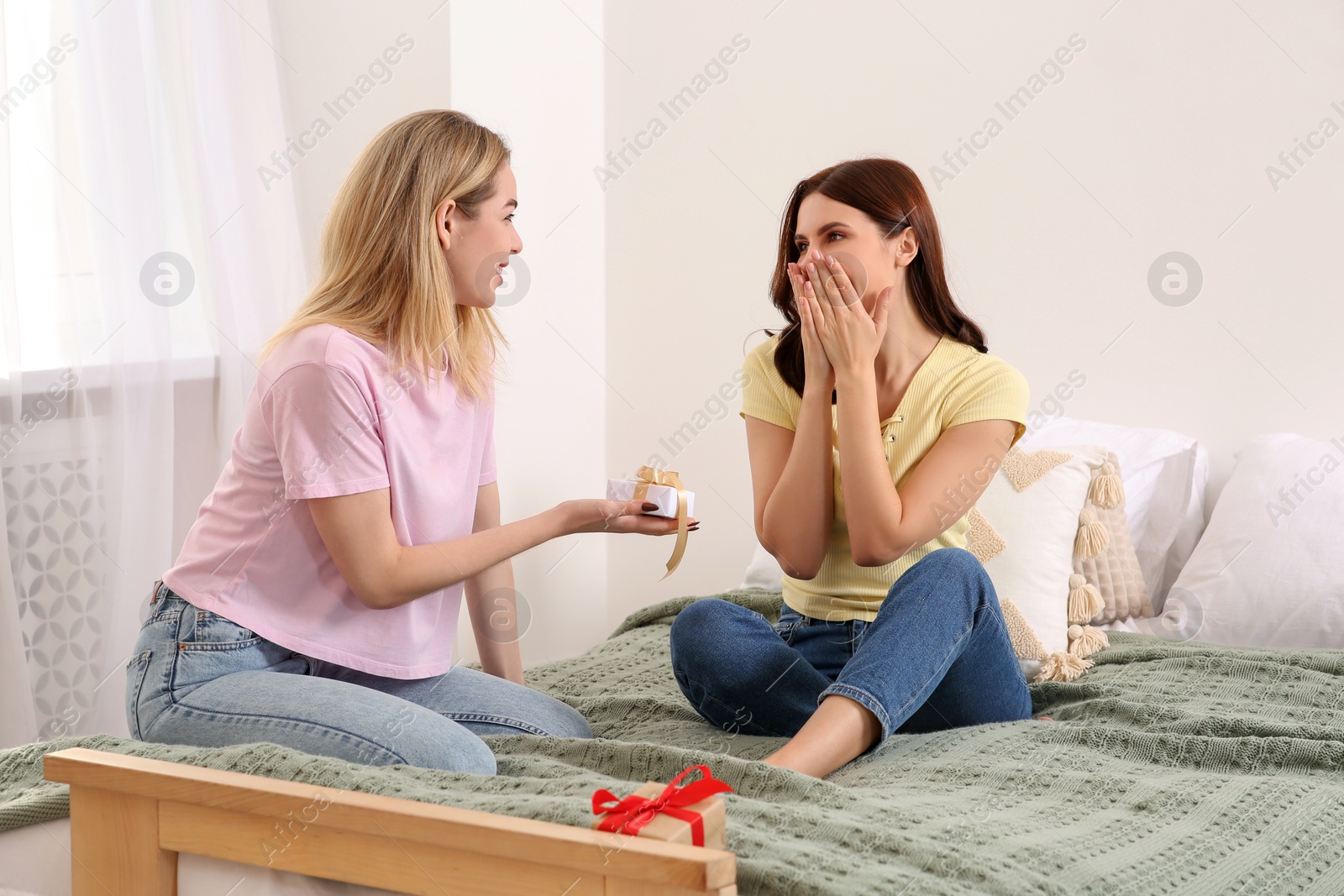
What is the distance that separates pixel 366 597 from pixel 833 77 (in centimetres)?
176

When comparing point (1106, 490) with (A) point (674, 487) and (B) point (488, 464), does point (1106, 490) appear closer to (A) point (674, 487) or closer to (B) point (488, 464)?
(A) point (674, 487)

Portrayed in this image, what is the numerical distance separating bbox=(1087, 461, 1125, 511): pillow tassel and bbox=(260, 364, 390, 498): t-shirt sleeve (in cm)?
120

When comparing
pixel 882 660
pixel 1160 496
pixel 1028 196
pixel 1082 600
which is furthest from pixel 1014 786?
pixel 1028 196

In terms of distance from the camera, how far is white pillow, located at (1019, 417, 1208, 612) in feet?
6.79

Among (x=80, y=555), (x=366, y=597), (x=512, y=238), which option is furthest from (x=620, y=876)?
(x=80, y=555)

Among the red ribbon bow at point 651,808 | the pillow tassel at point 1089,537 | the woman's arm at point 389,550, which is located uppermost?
the woman's arm at point 389,550

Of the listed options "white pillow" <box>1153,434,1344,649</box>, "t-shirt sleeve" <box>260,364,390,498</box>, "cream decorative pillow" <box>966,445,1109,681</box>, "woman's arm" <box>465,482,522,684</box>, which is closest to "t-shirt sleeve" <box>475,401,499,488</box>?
"woman's arm" <box>465,482,522,684</box>

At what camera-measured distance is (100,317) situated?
1.98 metres

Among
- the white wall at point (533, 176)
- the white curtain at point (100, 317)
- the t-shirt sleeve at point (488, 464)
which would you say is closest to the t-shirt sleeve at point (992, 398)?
the t-shirt sleeve at point (488, 464)

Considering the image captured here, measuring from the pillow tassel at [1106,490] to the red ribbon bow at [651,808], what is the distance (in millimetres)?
1279

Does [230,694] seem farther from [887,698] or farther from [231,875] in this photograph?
[887,698]

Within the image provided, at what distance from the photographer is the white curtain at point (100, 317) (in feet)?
6.09

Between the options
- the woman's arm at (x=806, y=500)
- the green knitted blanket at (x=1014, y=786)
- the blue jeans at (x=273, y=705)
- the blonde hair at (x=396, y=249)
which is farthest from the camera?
the woman's arm at (x=806, y=500)

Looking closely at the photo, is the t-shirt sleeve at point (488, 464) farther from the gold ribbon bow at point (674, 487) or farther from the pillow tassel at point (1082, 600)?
the pillow tassel at point (1082, 600)
